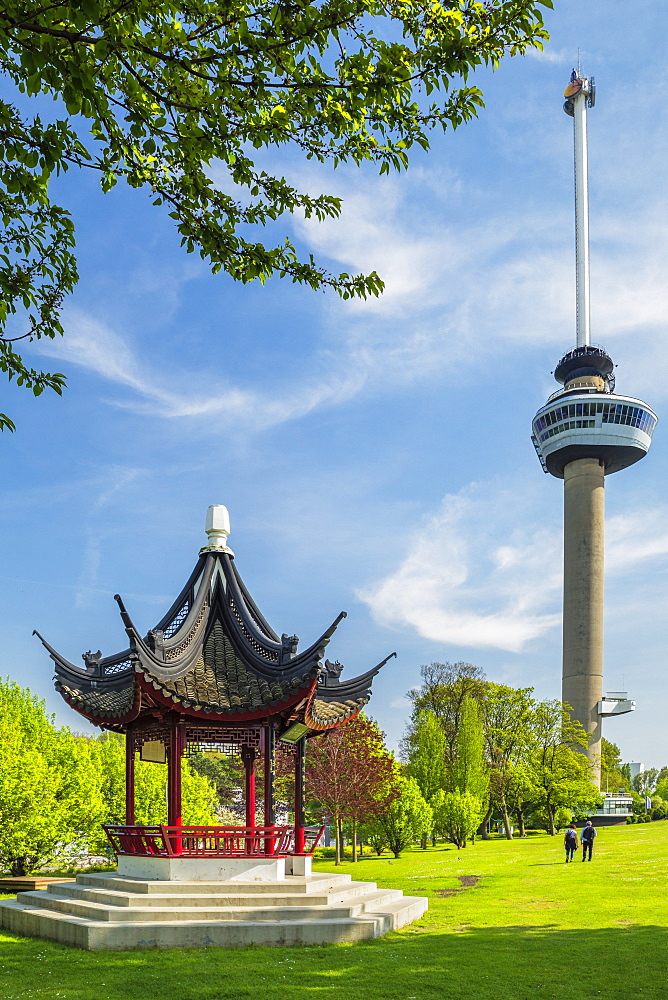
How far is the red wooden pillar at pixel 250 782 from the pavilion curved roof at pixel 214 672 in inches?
39.8

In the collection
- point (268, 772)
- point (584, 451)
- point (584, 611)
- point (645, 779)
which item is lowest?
point (645, 779)

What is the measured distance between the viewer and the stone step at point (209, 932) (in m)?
13.3

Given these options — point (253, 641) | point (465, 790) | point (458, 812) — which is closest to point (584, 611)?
point (465, 790)

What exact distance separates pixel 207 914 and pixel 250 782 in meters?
2.94

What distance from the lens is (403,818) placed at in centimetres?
3762

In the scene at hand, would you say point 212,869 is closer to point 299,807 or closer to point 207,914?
point 207,914

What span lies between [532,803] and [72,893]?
4213 cm

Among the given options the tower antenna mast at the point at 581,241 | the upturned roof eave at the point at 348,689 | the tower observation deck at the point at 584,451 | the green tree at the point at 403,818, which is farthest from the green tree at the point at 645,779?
the upturned roof eave at the point at 348,689

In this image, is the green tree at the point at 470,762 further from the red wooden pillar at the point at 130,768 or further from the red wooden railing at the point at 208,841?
the red wooden railing at the point at 208,841

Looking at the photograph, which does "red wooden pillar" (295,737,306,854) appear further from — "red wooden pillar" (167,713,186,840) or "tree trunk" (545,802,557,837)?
"tree trunk" (545,802,557,837)

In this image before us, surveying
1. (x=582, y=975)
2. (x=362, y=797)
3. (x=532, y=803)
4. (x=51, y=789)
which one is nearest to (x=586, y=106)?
(x=532, y=803)

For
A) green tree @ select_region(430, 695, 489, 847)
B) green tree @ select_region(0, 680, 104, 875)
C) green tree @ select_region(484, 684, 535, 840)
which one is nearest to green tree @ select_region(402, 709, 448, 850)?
green tree @ select_region(430, 695, 489, 847)

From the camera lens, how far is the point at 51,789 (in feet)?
84.3

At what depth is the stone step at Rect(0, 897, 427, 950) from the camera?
43.5 feet
